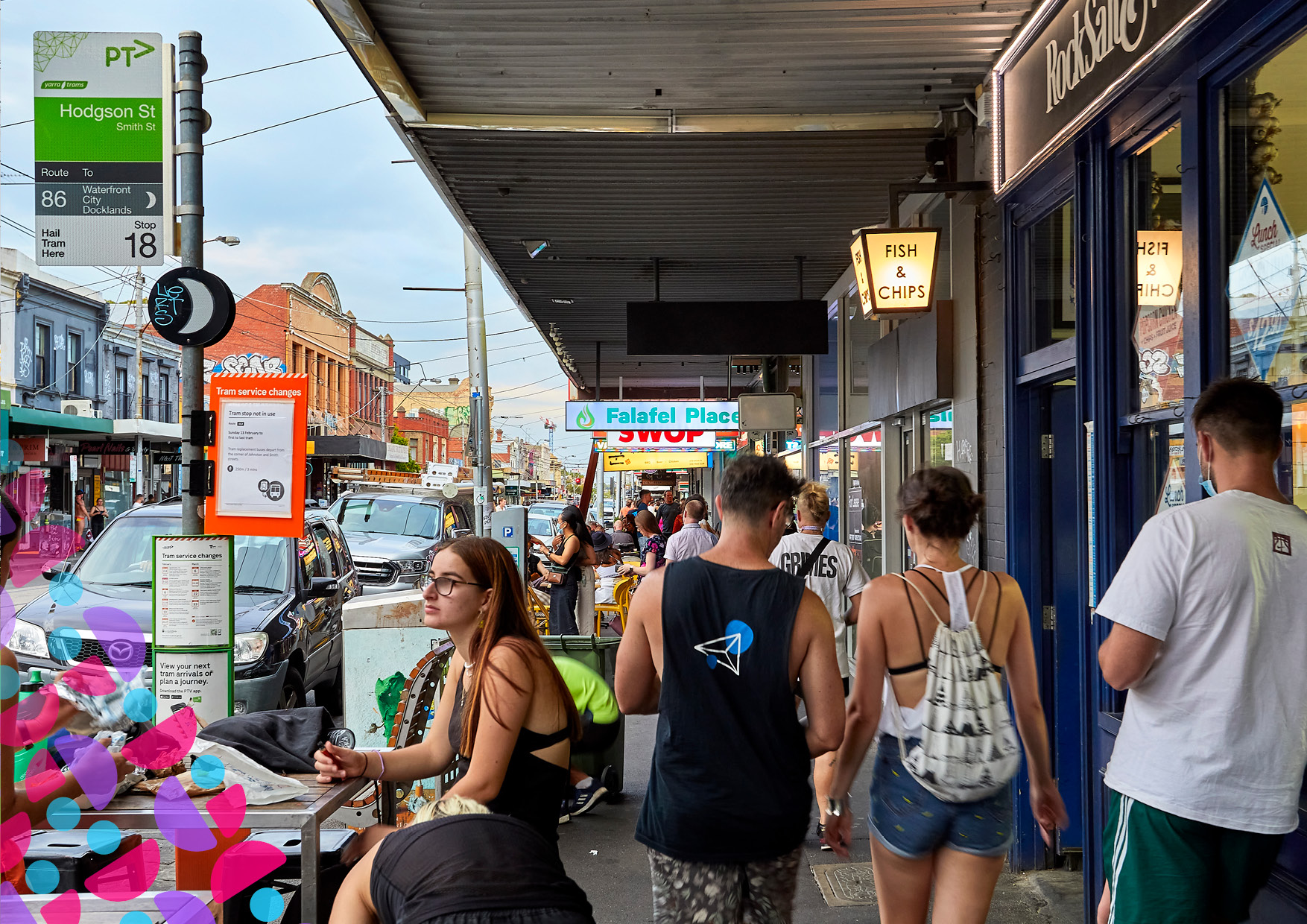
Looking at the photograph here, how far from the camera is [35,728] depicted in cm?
296

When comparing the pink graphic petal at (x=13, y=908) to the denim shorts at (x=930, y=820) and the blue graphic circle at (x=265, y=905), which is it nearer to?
the blue graphic circle at (x=265, y=905)

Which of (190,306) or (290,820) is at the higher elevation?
(190,306)

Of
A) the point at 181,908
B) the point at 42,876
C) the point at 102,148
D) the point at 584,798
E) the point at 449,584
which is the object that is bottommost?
the point at 584,798

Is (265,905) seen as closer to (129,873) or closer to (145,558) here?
(129,873)

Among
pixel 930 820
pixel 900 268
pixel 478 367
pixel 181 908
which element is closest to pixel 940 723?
pixel 930 820

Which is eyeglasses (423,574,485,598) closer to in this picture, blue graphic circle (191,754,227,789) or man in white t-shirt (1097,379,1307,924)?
blue graphic circle (191,754,227,789)

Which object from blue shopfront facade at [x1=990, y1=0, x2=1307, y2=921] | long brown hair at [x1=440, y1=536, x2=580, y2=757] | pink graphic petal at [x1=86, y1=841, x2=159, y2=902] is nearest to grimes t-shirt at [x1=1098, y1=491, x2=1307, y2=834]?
blue shopfront facade at [x1=990, y1=0, x2=1307, y2=921]

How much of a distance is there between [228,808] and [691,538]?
712 centimetres

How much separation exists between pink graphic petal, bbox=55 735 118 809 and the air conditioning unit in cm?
3958

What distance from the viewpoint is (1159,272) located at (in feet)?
13.9

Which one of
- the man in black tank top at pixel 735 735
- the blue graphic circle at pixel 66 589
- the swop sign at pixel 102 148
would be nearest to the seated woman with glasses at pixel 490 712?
the man in black tank top at pixel 735 735

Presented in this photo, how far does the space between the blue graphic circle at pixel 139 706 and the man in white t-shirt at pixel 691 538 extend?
614 centimetres

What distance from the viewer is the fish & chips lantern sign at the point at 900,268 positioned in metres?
6.19

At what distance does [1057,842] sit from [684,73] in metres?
4.54
